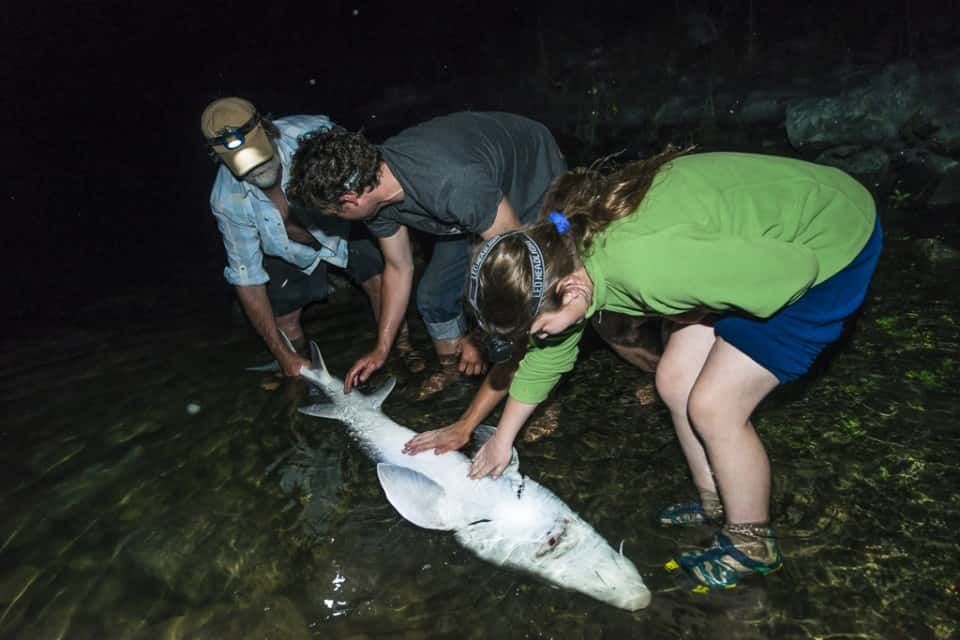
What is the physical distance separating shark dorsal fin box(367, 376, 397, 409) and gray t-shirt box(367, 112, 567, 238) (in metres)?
1.01

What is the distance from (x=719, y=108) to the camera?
8.48 meters

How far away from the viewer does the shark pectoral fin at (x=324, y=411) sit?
4.00 m

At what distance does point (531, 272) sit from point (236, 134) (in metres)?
2.27

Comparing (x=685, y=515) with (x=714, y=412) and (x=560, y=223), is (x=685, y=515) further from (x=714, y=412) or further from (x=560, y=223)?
(x=560, y=223)

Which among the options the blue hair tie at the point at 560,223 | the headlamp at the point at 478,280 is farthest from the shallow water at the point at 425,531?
the blue hair tie at the point at 560,223

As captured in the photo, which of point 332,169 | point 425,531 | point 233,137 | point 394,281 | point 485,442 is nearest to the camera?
point 332,169

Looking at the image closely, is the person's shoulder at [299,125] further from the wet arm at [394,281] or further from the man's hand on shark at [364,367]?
the man's hand on shark at [364,367]

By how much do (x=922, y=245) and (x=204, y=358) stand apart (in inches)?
225

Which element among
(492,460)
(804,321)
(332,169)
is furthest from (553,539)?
(332,169)

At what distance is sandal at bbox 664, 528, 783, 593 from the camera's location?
2.61 metres

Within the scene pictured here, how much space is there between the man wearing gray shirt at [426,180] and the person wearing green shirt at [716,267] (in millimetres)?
707

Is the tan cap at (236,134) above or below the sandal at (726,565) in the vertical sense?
above

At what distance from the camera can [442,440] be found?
3398 mm

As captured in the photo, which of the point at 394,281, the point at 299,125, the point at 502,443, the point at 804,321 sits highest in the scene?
the point at 299,125
